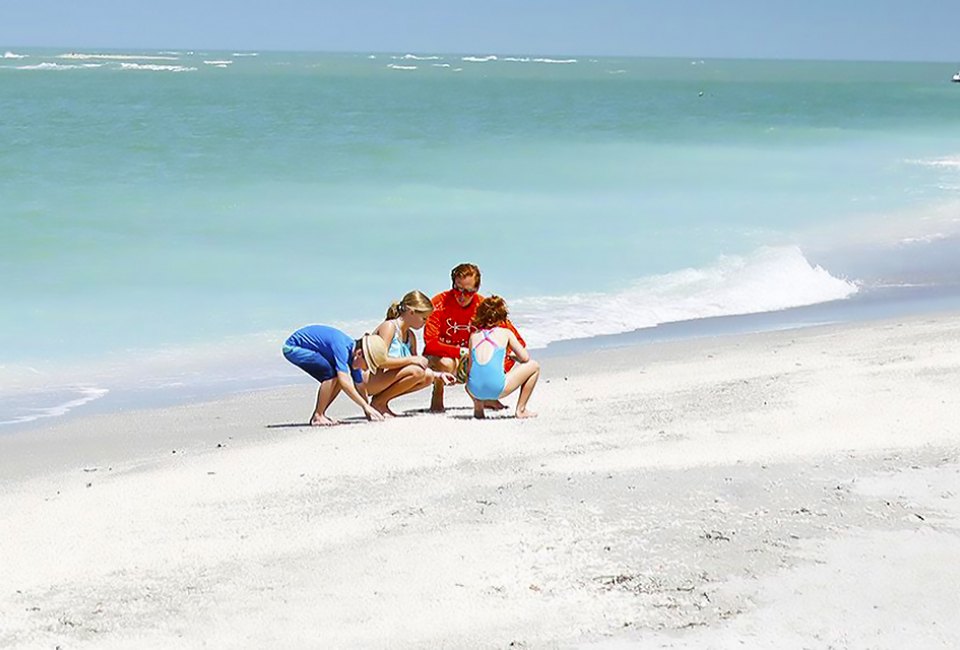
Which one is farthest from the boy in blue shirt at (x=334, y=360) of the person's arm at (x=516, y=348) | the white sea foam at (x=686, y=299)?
the white sea foam at (x=686, y=299)

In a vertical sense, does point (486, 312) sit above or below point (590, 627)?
above

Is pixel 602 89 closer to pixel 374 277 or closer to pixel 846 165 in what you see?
pixel 846 165

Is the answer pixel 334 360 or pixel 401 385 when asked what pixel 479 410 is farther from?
pixel 334 360

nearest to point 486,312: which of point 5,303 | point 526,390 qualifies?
point 526,390

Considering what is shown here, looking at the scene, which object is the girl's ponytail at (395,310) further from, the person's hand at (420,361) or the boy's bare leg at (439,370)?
the boy's bare leg at (439,370)

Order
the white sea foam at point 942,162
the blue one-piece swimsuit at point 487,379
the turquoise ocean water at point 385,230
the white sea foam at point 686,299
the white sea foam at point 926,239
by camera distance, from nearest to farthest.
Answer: the blue one-piece swimsuit at point 487,379 < the turquoise ocean water at point 385,230 < the white sea foam at point 686,299 < the white sea foam at point 926,239 < the white sea foam at point 942,162

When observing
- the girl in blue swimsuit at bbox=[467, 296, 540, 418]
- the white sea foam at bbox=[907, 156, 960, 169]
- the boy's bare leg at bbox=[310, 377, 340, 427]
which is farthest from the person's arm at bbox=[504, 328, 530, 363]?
the white sea foam at bbox=[907, 156, 960, 169]

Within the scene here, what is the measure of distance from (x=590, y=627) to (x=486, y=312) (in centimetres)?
378

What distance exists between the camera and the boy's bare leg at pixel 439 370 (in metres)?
8.49

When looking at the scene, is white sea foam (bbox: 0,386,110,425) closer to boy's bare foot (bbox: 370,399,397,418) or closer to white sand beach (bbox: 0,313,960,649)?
white sand beach (bbox: 0,313,960,649)

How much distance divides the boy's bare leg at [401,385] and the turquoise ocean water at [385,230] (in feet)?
6.12

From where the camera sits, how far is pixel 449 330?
8641 millimetres

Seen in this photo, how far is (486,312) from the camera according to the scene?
824 centimetres

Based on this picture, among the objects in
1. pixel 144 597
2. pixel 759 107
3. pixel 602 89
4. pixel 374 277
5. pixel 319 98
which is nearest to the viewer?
pixel 144 597
